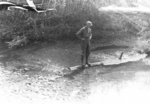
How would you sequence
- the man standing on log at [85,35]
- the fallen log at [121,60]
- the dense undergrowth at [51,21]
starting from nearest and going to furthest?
the man standing on log at [85,35] < the fallen log at [121,60] < the dense undergrowth at [51,21]

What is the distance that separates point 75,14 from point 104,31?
89.5 inches

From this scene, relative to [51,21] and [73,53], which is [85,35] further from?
[51,21]

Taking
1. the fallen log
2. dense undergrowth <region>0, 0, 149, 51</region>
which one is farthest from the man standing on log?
dense undergrowth <region>0, 0, 149, 51</region>

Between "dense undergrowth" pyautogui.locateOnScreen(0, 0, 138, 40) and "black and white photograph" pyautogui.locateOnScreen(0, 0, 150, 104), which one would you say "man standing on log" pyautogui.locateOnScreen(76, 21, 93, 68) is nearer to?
"black and white photograph" pyautogui.locateOnScreen(0, 0, 150, 104)

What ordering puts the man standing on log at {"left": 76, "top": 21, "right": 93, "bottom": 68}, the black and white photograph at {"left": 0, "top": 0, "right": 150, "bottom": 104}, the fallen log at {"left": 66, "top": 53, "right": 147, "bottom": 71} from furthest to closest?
the fallen log at {"left": 66, "top": 53, "right": 147, "bottom": 71}
the man standing on log at {"left": 76, "top": 21, "right": 93, "bottom": 68}
the black and white photograph at {"left": 0, "top": 0, "right": 150, "bottom": 104}

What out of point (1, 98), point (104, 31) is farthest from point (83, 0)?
point (1, 98)

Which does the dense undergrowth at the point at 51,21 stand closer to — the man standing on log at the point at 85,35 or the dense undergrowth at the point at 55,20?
the dense undergrowth at the point at 55,20

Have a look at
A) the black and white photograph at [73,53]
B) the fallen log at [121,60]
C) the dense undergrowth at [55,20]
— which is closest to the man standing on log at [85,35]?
the black and white photograph at [73,53]

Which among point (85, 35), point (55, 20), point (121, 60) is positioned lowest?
point (121, 60)

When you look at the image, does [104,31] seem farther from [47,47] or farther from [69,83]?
[69,83]

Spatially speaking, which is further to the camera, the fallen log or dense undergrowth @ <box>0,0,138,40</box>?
dense undergrowth @ <box>0,0,138,40</box>

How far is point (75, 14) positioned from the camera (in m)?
12.4

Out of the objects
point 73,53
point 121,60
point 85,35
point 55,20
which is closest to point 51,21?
point 55,20

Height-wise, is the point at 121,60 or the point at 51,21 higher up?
the point at 51,21
